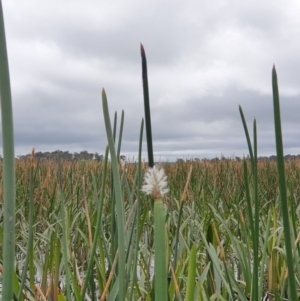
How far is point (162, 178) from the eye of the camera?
0.22 m

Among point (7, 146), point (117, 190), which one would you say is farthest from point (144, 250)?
point (7, 146)

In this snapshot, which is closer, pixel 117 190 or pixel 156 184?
pixel 156 184

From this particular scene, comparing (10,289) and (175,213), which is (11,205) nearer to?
Result: (10,289)

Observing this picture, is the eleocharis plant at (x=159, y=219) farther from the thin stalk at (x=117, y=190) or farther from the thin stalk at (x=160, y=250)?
the thin stalk at (x=117, y=190)

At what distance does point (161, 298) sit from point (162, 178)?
7 centimetres

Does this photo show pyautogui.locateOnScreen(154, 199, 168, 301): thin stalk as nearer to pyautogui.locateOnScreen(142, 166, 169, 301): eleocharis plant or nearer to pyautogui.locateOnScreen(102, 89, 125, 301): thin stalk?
pyautogui.locateOnScreen(142, 166, 169, 301): eleocharis plant

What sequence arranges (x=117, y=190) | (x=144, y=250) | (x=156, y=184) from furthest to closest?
(x=144, y=250), (x=117, y=190), (x=156, y=184)

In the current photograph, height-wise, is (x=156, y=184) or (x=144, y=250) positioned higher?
(x=156, y=184)

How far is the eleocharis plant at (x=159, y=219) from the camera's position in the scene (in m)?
0.21

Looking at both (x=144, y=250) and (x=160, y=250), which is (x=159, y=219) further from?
(x=144, y=250)

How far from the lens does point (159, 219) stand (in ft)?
0.71

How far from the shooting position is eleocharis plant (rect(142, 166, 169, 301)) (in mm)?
212

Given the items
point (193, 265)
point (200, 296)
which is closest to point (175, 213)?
point (200, 296)

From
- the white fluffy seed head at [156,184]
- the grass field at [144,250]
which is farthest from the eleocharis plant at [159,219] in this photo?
the grass field at [144,250]
